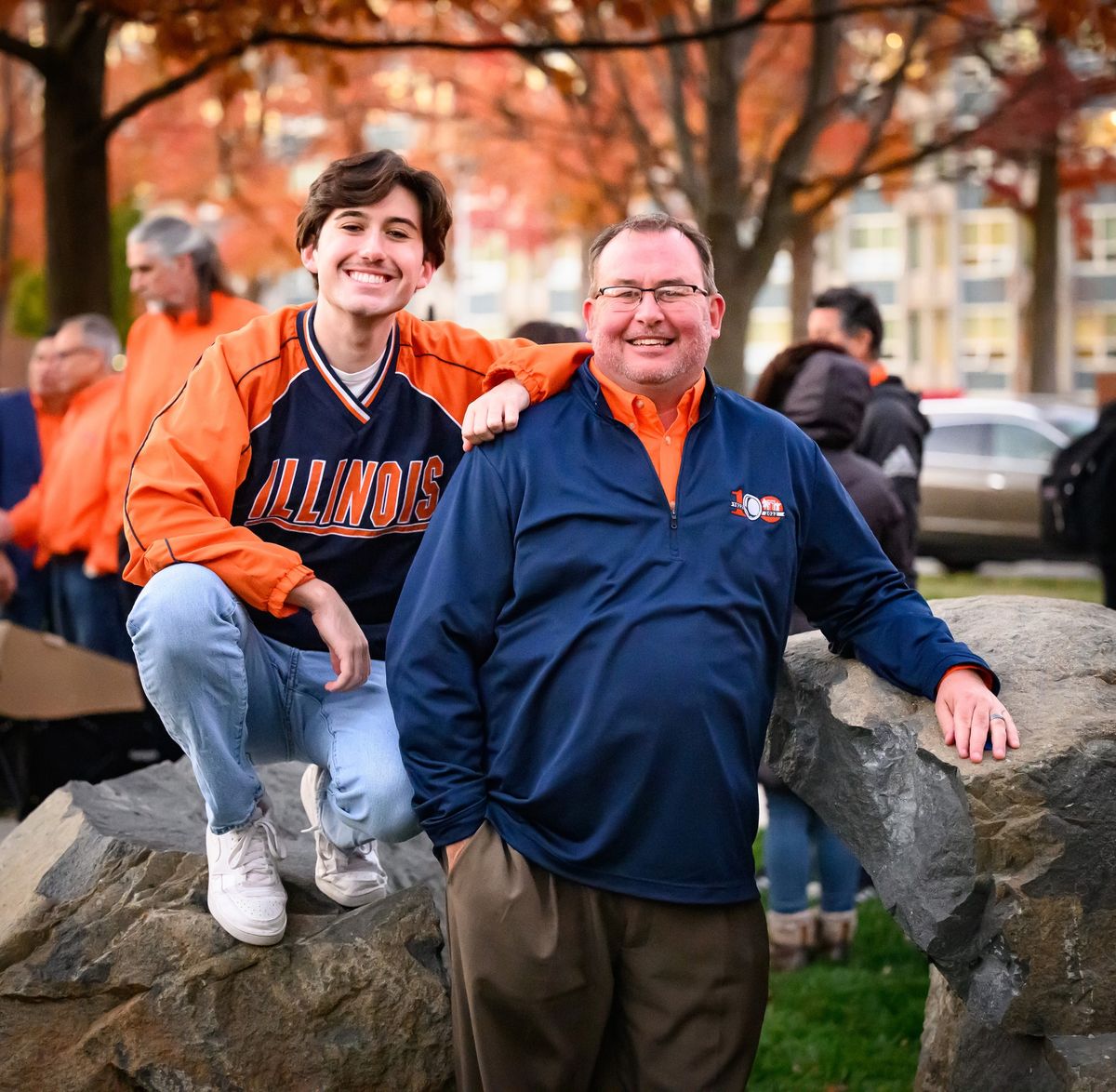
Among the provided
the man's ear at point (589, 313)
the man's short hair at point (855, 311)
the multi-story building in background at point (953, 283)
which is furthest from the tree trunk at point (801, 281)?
the multi-story building in background at point (953, 283)

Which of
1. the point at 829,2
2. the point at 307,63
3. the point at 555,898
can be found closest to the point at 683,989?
the point at 555,898

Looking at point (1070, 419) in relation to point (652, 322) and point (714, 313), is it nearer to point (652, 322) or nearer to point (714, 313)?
point (714, 313)

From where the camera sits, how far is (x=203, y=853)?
3.69 m

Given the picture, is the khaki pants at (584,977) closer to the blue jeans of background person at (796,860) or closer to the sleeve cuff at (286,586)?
the sleeve cuff at (286,586)

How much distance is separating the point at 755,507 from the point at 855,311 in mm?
3164

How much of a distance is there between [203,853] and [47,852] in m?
0.44

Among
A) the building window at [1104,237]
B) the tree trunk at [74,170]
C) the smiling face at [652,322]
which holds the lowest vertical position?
the smiling face at [652,322]

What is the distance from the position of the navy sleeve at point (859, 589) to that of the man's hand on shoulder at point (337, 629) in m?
0.96

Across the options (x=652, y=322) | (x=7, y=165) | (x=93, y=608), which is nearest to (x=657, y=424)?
(x=652, y=322)

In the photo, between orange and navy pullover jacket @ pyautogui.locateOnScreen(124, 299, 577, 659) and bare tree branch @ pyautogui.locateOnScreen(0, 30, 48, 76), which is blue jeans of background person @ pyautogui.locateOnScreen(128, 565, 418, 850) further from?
bare tree branch @ pyautogui.locateOnScreen(0, 30, 48, 76)

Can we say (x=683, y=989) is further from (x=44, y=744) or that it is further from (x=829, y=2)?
(x=829, y=2)

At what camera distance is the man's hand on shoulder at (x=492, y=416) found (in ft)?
10.2

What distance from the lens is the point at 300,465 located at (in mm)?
3504

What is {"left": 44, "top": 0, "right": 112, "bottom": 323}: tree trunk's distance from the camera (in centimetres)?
803
